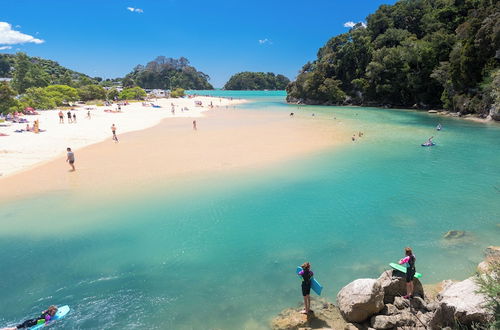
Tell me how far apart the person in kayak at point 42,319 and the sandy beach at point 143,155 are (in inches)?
366

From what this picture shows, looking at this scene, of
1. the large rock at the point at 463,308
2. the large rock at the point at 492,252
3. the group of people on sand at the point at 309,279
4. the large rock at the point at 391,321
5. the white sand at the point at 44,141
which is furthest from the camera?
the white sand at the point at 44,141

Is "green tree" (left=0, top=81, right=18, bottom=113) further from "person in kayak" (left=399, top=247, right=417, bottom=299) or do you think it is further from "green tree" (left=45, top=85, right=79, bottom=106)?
→ "person in kayak" (left=399, top=247, right=417, bottom=299)

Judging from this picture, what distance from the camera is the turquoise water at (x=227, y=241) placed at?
7.93 m

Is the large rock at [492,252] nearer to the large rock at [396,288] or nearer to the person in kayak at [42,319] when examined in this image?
the large rock at [396,288]

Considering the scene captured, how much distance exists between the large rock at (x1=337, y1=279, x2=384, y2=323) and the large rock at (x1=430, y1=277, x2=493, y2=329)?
1101 mm

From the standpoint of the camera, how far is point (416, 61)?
190ft

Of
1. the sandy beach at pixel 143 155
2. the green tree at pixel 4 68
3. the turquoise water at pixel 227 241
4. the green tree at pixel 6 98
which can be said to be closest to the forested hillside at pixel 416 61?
the sandy beach at pixel 143 155

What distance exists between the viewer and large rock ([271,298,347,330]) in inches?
273

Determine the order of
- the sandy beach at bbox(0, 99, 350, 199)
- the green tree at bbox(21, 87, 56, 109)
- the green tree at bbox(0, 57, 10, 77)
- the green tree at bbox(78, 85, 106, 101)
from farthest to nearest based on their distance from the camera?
the green tree at bbox(0, 57, 10, 77), the green tree at bbox(78, 85, 106, 101), the green tree at bbox(21, 87, 56, 109), the sandy beach at bbox(0, 99, 350, 199)

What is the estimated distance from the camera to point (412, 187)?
52.9 feet

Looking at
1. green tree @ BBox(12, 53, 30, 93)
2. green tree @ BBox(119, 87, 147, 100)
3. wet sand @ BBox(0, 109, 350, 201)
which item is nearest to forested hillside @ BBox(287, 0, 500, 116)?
wet sand @ BBox(0, 109, 350, 201)

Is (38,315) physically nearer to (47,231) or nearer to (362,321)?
(47,231)

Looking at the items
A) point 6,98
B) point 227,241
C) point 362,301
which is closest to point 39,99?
point 6,98

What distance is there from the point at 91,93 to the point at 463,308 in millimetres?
81776
